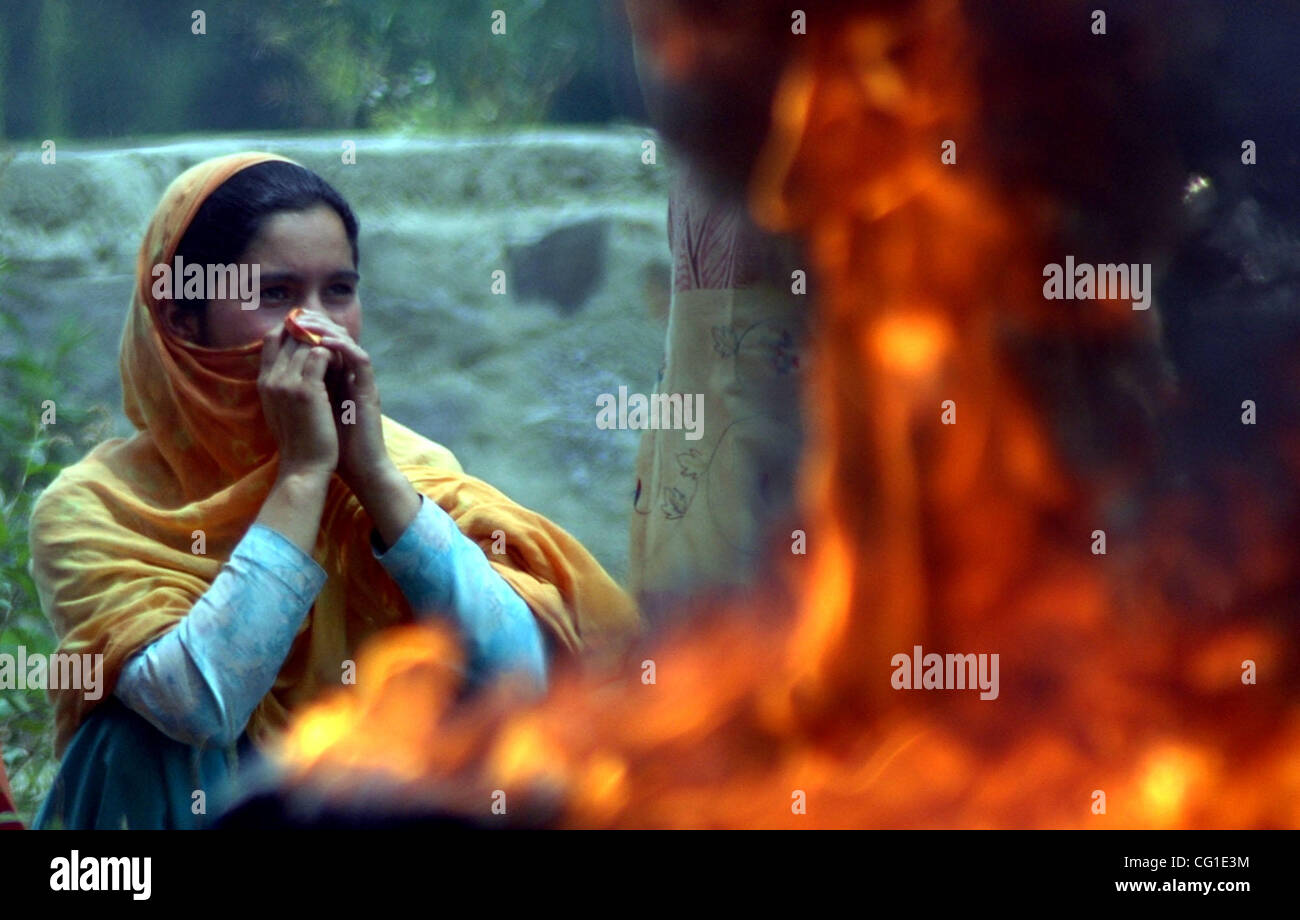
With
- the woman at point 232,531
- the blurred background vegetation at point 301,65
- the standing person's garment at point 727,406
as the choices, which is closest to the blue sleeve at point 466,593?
the woman at point 232,531

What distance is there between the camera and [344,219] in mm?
2654

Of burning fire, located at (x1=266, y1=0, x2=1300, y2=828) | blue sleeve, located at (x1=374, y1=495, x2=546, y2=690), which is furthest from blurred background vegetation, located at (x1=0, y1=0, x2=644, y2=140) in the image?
blue sleeve, located at (x1=374, y1=495, x2=546, y2=690)

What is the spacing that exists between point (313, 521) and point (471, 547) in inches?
10.0

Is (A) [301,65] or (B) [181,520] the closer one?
(B) [181,520]

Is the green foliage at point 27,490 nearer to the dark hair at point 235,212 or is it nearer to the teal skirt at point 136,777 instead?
the teal skirt at point 136,777

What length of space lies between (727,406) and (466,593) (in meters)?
0.58

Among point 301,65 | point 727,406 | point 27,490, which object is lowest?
point 27,490

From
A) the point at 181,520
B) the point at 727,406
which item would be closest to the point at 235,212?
the point at 181,520

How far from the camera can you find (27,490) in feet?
9.02

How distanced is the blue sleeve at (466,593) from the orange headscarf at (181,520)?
0.14ft

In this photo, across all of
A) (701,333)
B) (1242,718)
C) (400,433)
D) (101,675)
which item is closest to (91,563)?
(101,675)

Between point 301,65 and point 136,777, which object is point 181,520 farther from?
point 301,65

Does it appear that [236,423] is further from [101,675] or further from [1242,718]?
[1242,718]

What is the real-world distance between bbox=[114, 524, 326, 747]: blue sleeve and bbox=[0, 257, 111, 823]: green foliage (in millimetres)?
307
